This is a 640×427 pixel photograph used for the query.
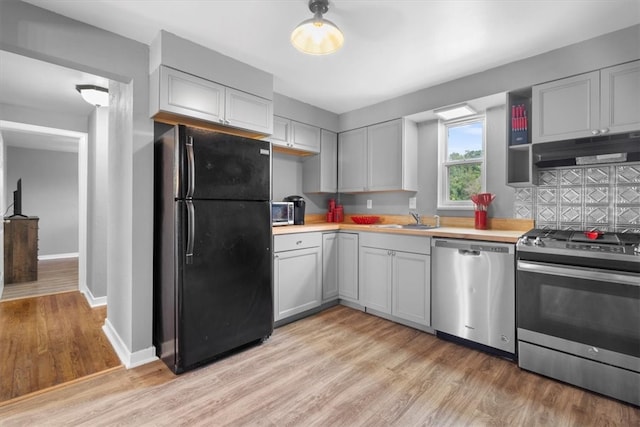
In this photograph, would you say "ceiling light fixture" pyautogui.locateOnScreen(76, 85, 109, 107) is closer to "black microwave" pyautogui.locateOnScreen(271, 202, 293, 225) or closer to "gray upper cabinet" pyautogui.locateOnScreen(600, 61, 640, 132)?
"black microwave" pyautogui.locateOnScreen(271, 202, 293, 225)

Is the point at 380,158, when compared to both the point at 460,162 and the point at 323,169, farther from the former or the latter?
the point at 460,162

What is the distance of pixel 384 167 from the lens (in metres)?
3.56

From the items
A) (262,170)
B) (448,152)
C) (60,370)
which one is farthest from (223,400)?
(448,152)

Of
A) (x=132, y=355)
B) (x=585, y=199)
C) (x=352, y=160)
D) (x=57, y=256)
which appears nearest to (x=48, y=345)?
(x=132, y=355)

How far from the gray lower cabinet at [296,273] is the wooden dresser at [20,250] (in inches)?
175

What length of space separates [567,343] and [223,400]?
224cm

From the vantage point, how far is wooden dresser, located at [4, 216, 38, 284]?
178 inches

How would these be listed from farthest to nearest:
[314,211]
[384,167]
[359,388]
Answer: [314,211] < [384,167] < [359,388]

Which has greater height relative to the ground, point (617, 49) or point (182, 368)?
point (617, 49)

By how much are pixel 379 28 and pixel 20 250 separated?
5.89 metres

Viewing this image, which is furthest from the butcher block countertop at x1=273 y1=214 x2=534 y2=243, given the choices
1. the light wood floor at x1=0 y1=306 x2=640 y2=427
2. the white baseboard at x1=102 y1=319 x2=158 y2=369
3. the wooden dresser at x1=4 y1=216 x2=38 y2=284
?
the wooden dresser at x1=4 y1=216 x2=38 y2=284

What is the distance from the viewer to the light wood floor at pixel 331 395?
166 centimetres

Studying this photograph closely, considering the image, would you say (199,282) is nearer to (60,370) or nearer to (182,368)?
(182,368)

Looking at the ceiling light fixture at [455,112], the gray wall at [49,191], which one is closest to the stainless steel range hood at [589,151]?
the ceiling light fixture at [455,112]
